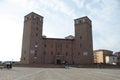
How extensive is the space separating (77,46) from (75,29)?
25.6ft

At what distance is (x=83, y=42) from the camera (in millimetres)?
64938

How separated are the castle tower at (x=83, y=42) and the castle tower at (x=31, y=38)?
53.0ft

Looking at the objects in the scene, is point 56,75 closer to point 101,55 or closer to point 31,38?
point 31,38

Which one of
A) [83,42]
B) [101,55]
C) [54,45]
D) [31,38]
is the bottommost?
[101,55]

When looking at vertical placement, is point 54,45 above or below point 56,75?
above

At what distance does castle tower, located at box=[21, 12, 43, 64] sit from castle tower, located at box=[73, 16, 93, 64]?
16149 millimetres

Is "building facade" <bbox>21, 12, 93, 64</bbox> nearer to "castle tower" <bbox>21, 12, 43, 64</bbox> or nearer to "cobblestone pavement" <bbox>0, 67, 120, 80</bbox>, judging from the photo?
"castle tower" <bbox>21, 12, 43, 64</bbox>

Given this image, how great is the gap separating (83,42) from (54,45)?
1299 cm

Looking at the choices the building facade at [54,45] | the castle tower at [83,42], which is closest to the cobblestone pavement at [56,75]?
the building facade at [54,45]

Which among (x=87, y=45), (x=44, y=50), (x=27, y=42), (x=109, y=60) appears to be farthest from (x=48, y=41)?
(x=109, y=60)

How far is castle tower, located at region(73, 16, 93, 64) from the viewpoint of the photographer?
63728 mm

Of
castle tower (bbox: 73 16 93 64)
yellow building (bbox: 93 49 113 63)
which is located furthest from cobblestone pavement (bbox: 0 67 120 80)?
yellow building (bbox: 93 49 113 63)

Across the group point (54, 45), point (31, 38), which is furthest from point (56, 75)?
point (54, 45)

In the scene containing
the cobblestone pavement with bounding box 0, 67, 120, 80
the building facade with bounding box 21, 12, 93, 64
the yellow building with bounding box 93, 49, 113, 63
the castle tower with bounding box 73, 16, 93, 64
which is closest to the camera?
the cobblestone pavement with bounding box 0, 67, 120, 80
